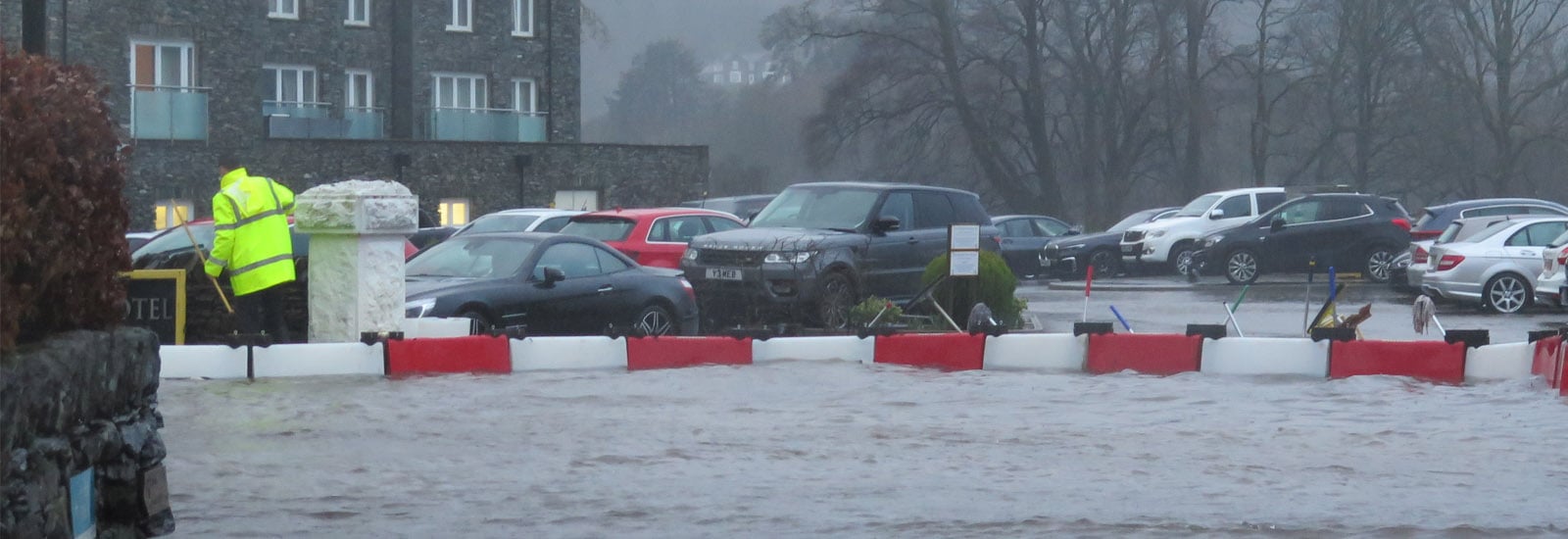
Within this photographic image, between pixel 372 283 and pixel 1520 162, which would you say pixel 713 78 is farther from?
pixel 372 283

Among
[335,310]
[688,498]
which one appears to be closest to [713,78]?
[335,310]

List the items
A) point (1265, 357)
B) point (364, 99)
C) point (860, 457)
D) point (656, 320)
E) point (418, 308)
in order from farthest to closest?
point (364, 99) → point (656, 320) → point (418, 308) → point (1265, 357) → point (860, 457)

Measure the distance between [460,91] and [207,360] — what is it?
1373 inches

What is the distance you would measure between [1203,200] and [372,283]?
24.0m

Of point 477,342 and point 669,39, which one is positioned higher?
point 669,39

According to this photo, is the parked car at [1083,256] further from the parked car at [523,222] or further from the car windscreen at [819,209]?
the car windscreen at [819,209]

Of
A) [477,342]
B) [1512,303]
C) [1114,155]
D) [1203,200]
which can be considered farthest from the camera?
[1114,155]

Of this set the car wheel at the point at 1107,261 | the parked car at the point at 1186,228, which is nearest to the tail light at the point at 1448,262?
the parked car at the point at 1186,228

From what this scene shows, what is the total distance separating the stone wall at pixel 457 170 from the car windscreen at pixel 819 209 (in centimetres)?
1914

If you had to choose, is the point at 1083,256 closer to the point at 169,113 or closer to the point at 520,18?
the point at 169,113

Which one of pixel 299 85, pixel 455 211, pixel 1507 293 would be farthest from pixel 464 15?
pixel 1507 293

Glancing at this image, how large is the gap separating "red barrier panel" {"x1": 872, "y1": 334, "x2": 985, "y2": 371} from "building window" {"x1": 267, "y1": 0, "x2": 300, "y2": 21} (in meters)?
31.6

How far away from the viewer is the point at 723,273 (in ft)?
63.5

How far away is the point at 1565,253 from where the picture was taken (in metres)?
21.7
